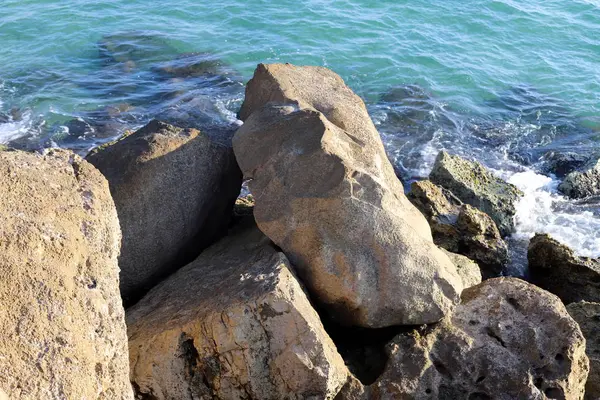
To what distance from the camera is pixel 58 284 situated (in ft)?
→ 11.1

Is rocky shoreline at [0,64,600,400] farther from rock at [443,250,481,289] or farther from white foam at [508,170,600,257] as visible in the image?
white foam at [508,170,600,257]

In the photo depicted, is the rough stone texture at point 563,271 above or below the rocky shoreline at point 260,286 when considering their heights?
below

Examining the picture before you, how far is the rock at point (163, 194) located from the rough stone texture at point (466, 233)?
283 centimetres

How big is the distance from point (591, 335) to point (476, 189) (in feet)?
10.9

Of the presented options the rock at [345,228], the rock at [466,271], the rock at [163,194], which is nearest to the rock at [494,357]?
the rock at [345,228]

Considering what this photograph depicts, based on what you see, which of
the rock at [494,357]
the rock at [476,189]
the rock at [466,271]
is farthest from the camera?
the rock at [476,189]

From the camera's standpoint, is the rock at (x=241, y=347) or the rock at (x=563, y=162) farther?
the rock at (x=563, y=162)

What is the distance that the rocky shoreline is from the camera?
3.43 m

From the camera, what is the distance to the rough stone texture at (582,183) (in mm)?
10266

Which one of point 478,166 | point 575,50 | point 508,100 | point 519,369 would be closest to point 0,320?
point 519,369

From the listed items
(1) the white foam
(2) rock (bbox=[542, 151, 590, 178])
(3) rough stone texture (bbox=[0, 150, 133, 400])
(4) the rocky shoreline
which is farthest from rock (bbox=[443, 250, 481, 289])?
(2) rock (bbox=[542, 151, 590, 178])

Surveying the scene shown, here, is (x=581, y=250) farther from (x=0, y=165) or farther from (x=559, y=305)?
(x=0, y=165)

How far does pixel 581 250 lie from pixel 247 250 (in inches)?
226

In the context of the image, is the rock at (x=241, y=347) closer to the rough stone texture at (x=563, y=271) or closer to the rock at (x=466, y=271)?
the rock at (x=466, y=271)
